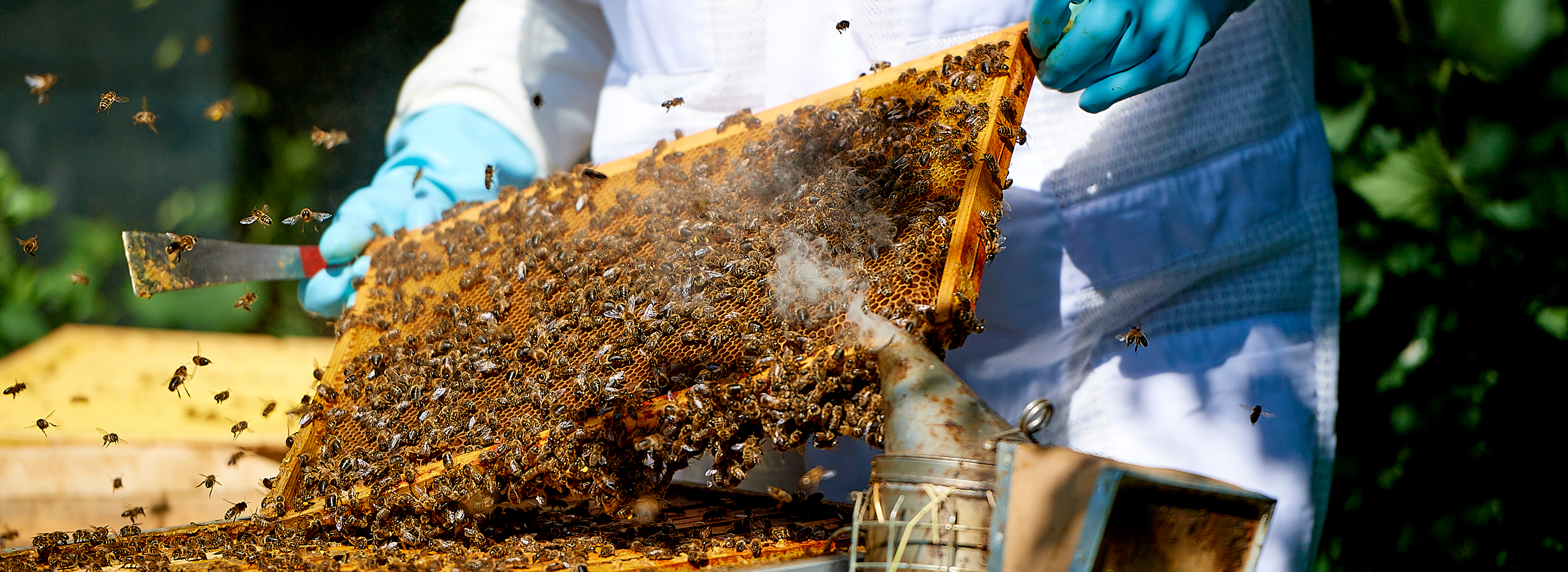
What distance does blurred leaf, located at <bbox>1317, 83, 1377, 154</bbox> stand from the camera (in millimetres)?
3078

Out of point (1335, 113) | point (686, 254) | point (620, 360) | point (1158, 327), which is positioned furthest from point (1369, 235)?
point (620, 360)

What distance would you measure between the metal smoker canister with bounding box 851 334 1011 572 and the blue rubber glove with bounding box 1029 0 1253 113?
0.87 metres

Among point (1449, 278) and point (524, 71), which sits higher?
point (524, 71)

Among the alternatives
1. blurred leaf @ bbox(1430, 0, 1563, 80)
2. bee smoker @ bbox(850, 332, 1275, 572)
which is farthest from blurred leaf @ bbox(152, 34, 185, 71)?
blurred leaf @ bbox(1430, 0, 1563, 80)

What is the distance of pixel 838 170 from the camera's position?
76.1 inches

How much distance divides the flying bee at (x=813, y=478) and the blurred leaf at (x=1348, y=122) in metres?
2.25

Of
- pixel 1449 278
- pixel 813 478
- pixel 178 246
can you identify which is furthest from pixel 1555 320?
pixel 178 246

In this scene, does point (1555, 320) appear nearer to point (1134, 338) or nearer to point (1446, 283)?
point (1446, 283)

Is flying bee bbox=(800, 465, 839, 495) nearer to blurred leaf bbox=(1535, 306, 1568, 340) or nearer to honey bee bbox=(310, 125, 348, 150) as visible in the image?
honey bee bbox=(310, 125, 348, 150)

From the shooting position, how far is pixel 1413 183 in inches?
118

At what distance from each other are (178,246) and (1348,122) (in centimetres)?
395

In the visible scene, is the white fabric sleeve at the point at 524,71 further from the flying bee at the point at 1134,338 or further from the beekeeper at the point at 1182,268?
the flying bee at the point at 1134,338

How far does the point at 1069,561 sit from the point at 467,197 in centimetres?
283

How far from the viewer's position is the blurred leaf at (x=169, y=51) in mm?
6012
